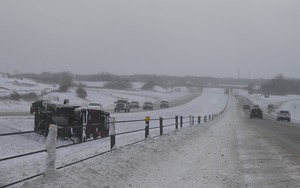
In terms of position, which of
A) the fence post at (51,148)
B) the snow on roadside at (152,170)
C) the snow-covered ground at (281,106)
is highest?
the fence post at (51,148)

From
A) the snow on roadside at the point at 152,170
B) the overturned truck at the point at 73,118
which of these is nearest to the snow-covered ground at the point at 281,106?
the overturned truck at the point at 73,118

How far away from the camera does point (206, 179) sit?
982 cm

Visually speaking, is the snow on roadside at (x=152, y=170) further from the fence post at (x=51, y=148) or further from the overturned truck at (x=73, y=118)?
the overturned truck at (x=73, y=118)

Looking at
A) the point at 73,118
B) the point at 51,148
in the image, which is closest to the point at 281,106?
the point at 73,118

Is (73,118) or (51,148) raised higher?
(51,148)

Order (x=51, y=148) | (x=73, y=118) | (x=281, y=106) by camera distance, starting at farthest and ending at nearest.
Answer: (x=281, y=106)
(x=73, y=118)
(x=51, y=148)

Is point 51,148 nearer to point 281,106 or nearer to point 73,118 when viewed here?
point 73,118

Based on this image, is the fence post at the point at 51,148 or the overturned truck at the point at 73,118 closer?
the fence post at the point at 51,148

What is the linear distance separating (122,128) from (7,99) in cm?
3804

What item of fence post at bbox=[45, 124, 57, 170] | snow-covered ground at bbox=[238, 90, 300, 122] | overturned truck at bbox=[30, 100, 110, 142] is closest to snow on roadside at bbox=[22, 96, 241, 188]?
fence post at bbox=[45, 124, 57, 170]

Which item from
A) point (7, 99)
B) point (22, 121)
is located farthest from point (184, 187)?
point (7, 99)

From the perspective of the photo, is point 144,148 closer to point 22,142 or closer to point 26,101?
point 22,142

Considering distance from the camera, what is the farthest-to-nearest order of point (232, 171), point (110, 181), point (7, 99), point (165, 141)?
point (7, 99) → point (165, 141) → point (232, 171) → point (110, 181)

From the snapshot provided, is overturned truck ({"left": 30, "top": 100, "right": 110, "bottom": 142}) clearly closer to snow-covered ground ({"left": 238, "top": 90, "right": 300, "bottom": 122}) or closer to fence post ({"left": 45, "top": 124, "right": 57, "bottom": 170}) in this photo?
fence post ({"left": 45, "top": 124, "right": 57, "bottom": 170})
